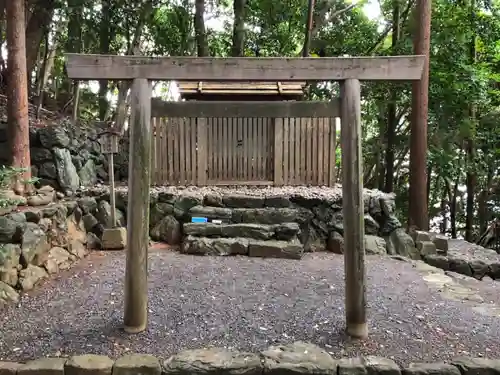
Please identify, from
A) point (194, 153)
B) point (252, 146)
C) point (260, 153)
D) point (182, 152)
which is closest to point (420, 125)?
point (260, 153)

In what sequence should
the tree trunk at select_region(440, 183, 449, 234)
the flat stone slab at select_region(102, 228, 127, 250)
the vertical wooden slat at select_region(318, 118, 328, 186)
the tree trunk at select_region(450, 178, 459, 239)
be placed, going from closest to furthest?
the flat stone slab at select_region(102, 228, 127, 250) < the vertical wooden slat at select_region(318, 118, 328, 186) < the tree trunk at select_region(450, 178, 459, 239) < the tree trunk at select_region(440, 183, 449, 234)

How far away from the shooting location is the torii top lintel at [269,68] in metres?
3.42

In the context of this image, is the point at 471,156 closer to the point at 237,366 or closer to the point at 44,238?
the point at 237,366

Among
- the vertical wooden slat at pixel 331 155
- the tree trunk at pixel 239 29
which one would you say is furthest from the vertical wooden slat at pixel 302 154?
the tree trunk at pixel 239 29

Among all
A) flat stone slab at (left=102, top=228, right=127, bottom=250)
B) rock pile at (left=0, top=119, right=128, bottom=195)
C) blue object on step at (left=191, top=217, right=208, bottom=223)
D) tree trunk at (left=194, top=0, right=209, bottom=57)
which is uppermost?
tree trunk at (left=194, top=0, right=209, bottom=57)

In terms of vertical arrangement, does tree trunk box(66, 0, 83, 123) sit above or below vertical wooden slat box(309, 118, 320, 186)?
above

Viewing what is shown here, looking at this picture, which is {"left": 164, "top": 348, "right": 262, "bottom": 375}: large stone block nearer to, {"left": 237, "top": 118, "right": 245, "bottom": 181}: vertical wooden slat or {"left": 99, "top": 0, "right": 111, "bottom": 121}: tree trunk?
{"left": 237, "top": 118, "right": 245, "bottom": 181}: vertical wooden slat

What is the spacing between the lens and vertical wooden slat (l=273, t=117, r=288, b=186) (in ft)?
26.5

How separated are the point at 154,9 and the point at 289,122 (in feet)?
16.2

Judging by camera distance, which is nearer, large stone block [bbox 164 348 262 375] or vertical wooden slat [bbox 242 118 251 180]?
large stone block [bbox 164 348 262 375]

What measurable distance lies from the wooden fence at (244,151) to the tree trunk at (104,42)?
6.22 ft

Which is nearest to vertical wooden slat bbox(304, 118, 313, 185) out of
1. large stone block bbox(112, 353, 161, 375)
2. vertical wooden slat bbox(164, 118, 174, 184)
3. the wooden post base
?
vertical wooden slat bbox(164, 118, 174, 184)

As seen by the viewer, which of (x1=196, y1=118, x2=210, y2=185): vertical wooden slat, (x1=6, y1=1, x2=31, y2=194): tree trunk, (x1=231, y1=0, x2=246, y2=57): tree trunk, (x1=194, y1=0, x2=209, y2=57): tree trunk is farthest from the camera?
(x1=231, y1=0, x2=246, y2=57): tree trunk

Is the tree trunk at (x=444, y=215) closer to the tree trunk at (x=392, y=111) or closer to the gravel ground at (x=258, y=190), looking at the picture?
the tree trunk at (x=392, y=111)
